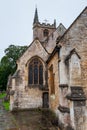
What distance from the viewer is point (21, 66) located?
1809 cm

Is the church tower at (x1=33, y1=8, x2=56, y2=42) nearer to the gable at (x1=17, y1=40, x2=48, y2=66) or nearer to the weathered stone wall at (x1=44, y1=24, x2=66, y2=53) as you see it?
the weathered stone wall at (x1=44, y1=24, x2=66, y2=53)

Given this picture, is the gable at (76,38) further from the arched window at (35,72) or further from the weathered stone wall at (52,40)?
the weathered stone wall at (52,40)

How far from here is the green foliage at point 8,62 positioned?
50594mm

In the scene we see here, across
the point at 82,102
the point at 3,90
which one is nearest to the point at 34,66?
the point at 82,102

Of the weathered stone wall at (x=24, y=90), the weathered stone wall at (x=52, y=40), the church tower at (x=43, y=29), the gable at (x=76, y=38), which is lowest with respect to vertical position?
the weathered stone wall at (x=24, y=90)

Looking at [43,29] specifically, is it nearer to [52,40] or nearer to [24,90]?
[52,40]

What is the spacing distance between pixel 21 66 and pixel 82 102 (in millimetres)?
10237

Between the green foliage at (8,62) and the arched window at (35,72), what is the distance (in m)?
32.2

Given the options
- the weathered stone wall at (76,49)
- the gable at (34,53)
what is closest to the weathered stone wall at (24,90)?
the gable at (34,53)

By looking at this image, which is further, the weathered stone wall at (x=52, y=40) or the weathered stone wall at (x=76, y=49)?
the weathered stone wall at (x=52, y=40)

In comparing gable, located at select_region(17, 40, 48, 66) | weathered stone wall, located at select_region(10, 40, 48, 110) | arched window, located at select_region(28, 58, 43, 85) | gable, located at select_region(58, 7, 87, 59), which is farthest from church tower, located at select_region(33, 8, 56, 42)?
gable, located at select_region(58, 7, 87, 59)

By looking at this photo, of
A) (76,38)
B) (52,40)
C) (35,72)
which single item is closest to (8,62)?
(52,40)

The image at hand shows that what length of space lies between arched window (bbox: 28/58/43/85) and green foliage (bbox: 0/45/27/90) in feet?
106

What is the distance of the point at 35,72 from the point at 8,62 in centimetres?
3533
